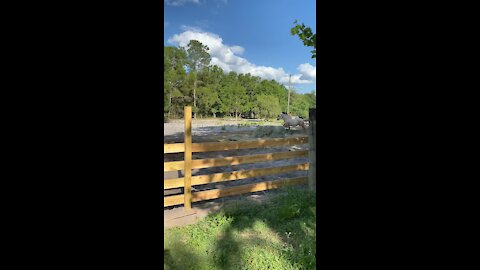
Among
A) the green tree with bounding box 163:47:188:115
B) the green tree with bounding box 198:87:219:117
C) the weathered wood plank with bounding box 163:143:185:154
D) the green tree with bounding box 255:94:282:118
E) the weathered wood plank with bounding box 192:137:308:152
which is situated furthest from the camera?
the green tree with bounding box 255:94:282:118

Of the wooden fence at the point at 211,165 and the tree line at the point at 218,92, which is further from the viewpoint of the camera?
the tree line at the point at 218,92

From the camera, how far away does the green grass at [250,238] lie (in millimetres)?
2551

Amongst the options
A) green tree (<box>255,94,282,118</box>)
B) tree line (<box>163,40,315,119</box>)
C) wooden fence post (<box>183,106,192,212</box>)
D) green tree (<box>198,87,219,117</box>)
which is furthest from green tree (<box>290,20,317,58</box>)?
green tree (<box>255,94,282,118</box>)

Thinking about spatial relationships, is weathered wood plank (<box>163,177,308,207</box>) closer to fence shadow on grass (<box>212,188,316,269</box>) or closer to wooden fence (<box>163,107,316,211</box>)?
wooden fence (<box>163,107,316,211</box>)

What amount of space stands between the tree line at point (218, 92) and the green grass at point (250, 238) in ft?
63.9

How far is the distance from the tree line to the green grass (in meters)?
A: 19.5

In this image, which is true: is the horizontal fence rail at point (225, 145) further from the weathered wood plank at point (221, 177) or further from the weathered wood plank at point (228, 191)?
the weathered wood plank at point (228, 191)

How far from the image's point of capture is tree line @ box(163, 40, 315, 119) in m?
25.2

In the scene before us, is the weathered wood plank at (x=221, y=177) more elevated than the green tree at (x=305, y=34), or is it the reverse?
the green tree at (x=305, y=34)

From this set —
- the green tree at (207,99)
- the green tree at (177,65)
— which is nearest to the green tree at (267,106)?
the green tree at (207,99)

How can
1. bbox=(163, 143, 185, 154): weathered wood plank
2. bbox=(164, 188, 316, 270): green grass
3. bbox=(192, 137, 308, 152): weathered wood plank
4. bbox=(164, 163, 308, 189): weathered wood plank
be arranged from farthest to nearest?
bbox=(192, 137, 308, 152): weathered wood plank → bbox=(164, 163, 308, 189): weathered wood plank → bbox=(163, 143, 185, 154): weathered wood plank → bbox=(164, 188, 316, 270): green grass

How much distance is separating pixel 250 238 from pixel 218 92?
2697cm
